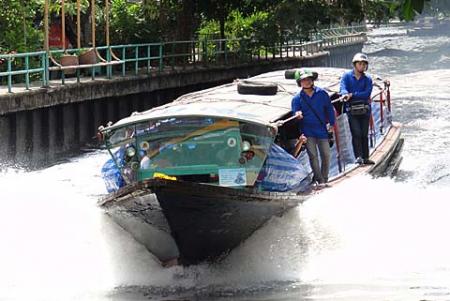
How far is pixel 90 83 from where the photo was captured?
2419 centimetres

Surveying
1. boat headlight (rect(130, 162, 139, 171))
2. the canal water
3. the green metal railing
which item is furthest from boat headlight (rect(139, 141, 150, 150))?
the green metal railing

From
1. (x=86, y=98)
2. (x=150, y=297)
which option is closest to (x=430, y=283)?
(x=150, y=297)

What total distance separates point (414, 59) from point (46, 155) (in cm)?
4944

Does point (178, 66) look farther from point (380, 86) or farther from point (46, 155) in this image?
point (380, 86)

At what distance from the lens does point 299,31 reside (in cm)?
3547

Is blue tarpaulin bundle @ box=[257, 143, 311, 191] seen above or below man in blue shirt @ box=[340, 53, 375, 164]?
below

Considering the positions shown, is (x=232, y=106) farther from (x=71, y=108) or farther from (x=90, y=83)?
(x=90, y=83)

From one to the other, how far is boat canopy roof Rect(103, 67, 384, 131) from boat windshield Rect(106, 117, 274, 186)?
93 millimetres

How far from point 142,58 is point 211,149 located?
15.8 m

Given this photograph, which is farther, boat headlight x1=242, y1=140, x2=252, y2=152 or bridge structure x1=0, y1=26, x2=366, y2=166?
bridge structure x1=0, y1=26, x2=366, y2=166

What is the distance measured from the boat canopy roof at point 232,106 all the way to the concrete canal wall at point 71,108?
6.80 meters

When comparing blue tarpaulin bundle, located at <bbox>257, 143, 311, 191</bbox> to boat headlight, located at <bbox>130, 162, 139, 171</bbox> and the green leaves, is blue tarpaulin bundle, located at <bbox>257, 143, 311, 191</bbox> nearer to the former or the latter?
boat headlight, located at <bbox>130, 162, 139, 171</bbox>

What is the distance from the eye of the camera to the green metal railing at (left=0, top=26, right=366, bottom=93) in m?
22.4

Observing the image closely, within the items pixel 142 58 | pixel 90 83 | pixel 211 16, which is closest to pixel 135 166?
pixel 90 83
